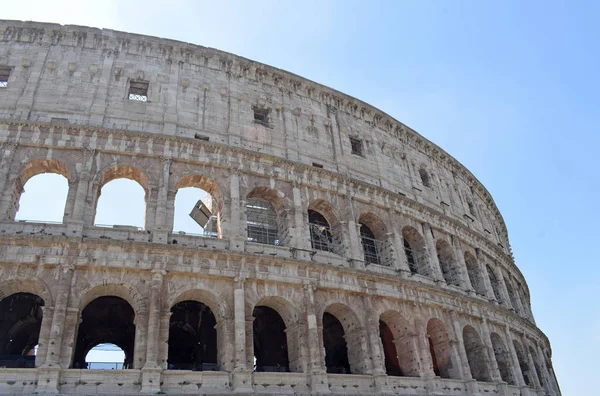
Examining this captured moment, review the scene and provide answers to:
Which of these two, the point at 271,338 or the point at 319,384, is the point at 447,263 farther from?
the point at 319,384

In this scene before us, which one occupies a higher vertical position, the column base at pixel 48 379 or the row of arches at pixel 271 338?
the row of arches at pixel 271 338

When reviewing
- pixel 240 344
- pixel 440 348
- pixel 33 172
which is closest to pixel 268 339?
pixel 240 344

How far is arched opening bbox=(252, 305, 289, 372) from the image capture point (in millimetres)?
17047

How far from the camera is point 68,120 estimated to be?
49.9ft

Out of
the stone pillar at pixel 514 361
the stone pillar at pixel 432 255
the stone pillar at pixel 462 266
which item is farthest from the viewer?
the stone pillar at pixel 462 266

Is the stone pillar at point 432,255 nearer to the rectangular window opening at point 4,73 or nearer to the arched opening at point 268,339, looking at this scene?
the arched opening at point 268,339

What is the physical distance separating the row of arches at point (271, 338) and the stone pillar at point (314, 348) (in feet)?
1.21

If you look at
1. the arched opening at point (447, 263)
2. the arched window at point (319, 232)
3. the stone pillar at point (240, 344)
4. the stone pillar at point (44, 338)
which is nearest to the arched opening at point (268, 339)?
the arched window at point (319, 232)

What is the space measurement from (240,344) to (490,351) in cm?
1051

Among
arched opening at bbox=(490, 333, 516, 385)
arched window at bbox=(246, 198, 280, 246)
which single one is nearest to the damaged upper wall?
arched window at bbox=(246, 198, 280, 246)

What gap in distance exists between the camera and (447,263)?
20609mm

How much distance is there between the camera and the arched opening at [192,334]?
16281 mm

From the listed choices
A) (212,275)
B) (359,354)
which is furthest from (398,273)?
(212,275)

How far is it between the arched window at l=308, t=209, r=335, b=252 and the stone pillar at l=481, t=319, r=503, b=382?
6721 mm
